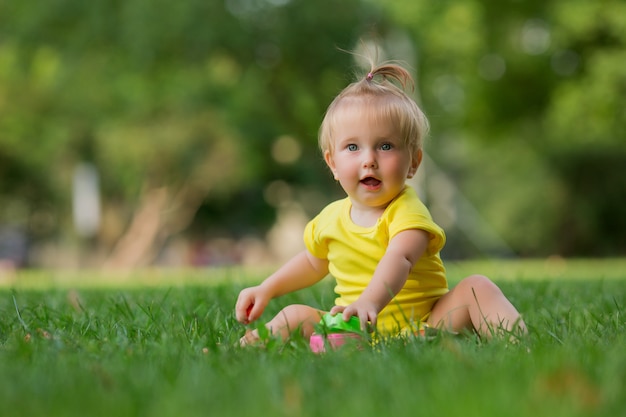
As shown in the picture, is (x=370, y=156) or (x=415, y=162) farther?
(x=415, y=162)

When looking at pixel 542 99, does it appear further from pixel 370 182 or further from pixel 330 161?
pixel 370 182

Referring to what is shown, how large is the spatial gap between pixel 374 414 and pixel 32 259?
26.0m

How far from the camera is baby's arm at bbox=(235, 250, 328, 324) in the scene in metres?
→ 2.98

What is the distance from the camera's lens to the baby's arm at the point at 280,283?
298 cm

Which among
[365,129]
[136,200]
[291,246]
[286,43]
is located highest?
[286,43]

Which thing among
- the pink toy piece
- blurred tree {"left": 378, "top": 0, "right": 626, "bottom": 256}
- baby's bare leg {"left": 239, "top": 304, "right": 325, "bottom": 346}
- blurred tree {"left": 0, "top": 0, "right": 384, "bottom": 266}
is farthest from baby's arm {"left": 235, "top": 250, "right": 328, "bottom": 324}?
blurred tree {"left": 0, "top": 0, "right": 384, "bottom": 266}

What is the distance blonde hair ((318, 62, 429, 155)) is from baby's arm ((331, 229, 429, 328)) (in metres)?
0.37

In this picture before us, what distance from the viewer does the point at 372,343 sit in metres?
2.50

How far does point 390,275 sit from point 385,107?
2.00 ft

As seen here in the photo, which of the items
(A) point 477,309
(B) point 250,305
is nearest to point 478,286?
(A) point 477,309

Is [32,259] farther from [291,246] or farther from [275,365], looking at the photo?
[275,365]

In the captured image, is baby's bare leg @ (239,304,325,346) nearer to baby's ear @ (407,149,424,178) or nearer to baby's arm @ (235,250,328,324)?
baby's arm @ (235,250,328,324)

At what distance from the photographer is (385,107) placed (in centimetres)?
293

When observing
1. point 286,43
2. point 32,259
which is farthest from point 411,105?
point 32,259
